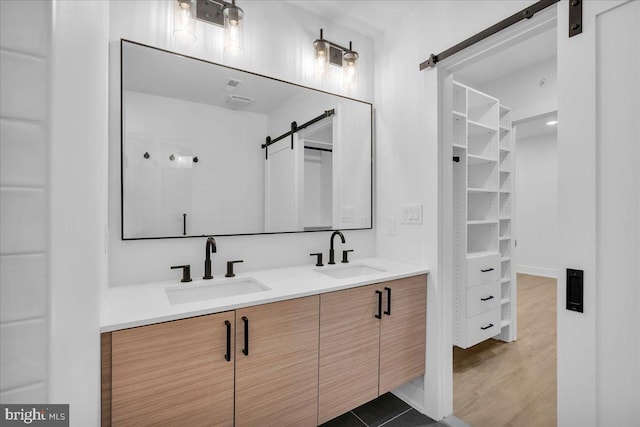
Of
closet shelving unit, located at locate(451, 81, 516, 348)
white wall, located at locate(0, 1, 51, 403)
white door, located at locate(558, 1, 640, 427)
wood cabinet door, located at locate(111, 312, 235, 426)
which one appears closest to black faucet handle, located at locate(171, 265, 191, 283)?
wood cabinet door, located at locate(111, 312, 235, 426)

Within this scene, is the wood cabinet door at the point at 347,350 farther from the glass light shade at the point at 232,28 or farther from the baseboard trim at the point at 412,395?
the glass light shade at the point at 232,28

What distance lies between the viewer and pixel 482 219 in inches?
114

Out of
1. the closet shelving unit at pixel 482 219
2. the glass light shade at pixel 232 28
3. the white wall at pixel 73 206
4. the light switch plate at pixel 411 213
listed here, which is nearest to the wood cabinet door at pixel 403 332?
the light switch plate at pixel 411 213

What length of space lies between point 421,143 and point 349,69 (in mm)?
741

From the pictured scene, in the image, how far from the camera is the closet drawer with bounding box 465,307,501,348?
2.49 m

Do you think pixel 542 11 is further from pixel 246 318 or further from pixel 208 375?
pixel 208 375

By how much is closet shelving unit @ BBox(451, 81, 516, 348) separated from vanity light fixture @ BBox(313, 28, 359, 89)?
958 millimetres

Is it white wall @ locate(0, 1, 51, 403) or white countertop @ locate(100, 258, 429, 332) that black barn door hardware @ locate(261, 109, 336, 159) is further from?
white wall @ locate(0, 1, 51, 403)

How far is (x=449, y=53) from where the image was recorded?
1717 millimetres

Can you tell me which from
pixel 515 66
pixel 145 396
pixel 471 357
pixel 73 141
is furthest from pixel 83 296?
pixel 515 66

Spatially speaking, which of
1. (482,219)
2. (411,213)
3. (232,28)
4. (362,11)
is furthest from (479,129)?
(232,28)

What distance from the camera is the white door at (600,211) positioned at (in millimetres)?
1076

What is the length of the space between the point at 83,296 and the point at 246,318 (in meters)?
0.61

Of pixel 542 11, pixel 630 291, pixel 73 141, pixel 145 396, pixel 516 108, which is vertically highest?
pixel 516 108
